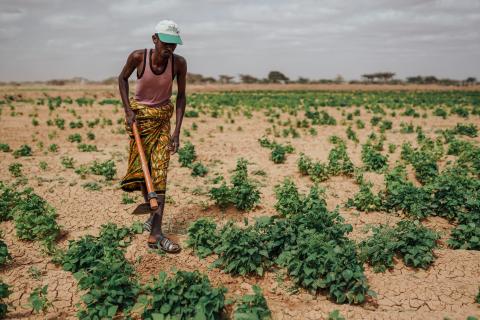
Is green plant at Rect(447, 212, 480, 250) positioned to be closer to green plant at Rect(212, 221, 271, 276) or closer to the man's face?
green plant at Rect(212, 221, 271, 276)

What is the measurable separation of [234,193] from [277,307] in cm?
229

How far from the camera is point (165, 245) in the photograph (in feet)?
14.1

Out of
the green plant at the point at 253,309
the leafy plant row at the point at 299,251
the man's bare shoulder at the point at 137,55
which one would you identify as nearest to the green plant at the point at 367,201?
the leafy plant row at the point at 299,251

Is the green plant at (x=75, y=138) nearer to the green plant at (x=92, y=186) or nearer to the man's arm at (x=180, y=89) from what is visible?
the green plant at (x=92, y=186)

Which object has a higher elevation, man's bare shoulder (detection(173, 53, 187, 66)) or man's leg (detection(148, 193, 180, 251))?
man's bare shoulder (detection(173, 53, 187, 66))

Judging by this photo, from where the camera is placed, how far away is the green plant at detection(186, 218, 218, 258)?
14.0ft

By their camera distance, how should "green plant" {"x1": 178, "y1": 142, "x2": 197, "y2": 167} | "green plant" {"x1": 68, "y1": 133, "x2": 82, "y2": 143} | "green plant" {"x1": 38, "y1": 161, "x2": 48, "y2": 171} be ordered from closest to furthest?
"green plant" {"x1": 38, "y1": 161, "x2": 48, "y2": 171} → "green plant" {"x1": 178, "y1": 142, "x2": 197, "y2": 167} → "green plant" {"x1": 68, "y1": 133, "x2": 82, "y2": 143}

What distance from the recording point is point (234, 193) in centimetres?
555

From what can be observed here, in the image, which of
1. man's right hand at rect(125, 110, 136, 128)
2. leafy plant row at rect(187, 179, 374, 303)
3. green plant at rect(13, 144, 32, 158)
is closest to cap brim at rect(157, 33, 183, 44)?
man's right hand at rect(125, 110, 136, 128)

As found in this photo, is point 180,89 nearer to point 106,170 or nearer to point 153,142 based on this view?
point 153,142

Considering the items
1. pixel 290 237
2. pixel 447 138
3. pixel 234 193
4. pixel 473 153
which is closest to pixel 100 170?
pixel 234 193

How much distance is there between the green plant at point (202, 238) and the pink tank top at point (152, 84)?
4.71 ft

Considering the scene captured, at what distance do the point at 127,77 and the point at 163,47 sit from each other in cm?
63

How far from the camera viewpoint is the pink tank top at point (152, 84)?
420cm
